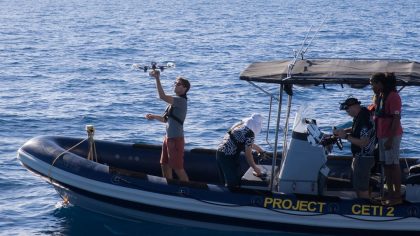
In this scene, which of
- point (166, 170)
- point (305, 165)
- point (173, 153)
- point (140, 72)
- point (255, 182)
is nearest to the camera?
point (305, 165)

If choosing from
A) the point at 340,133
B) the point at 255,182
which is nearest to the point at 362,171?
the point at 340,133

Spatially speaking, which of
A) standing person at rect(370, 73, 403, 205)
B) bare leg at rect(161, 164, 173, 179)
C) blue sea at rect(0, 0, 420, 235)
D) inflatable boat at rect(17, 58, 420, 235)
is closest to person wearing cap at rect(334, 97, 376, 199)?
standing person at rect(370, 73, 403, 205)

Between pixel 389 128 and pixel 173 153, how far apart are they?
270cm

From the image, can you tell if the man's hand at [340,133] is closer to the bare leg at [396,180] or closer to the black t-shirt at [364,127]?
the black t-shirt at [364,127]

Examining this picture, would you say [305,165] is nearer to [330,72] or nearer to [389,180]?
[389,180]

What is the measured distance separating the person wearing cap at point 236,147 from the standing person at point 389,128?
145cm

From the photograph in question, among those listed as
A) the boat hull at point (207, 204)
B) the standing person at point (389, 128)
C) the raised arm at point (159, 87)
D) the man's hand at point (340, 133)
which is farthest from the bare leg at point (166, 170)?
the standing person at point (389, 128)

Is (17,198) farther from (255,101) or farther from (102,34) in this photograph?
→ (102,34)

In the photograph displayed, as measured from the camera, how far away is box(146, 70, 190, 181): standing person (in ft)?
38.3

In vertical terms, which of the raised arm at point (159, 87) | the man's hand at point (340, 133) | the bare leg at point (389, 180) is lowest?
the bare leg at point (389, 180)

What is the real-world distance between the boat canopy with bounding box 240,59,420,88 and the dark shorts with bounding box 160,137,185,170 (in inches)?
51.2

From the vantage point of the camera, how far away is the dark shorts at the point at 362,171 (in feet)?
36.6

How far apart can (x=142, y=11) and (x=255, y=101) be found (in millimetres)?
35329

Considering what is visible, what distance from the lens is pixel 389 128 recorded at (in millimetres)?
10828
